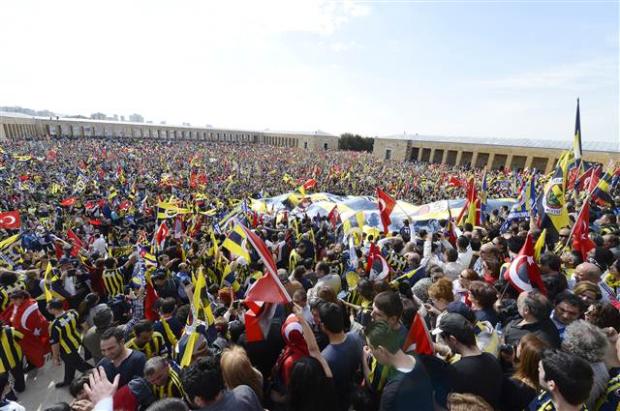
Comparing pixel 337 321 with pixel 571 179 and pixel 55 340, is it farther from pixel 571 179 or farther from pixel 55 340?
pixel 571 179

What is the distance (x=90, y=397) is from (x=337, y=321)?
1.82m

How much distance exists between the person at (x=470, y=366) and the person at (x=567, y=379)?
0.37m

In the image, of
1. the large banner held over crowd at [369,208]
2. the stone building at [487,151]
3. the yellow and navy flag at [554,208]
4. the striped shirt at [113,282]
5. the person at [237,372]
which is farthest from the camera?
the stone building at [487,151]

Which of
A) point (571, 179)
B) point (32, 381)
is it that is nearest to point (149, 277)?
point (32, 381)

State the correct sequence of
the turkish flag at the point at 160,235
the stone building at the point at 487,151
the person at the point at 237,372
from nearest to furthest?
the person at the point at 237,372 → the turkish flag at the point at 160,235 → the stone building at the point at 487,151

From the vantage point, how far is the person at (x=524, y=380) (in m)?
2.43

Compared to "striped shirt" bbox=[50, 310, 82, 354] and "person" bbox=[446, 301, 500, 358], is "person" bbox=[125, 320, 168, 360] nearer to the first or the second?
"striped shirt" bbox=[50, 310, 82, 354]

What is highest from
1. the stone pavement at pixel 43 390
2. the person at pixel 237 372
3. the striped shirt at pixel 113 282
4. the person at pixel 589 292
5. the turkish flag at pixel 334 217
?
the person at pixel 589 292

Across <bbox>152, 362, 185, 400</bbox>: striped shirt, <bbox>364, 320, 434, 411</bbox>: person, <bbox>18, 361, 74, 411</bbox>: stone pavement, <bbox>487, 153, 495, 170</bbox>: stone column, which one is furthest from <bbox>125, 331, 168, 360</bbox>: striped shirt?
<bbox>487, 153, 495, 170</bbox>: stone column

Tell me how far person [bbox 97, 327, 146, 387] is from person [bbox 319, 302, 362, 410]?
1.76m

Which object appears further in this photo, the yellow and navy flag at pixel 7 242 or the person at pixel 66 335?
the yellow and navy flag at pixel 7 242

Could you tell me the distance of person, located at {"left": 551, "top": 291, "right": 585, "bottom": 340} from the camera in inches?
121

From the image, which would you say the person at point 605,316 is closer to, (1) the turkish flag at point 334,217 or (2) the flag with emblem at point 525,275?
(2) the flag with emblem at point 525,275

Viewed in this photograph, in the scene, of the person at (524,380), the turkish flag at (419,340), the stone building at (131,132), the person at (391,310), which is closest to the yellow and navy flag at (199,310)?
the person at (391,310)
